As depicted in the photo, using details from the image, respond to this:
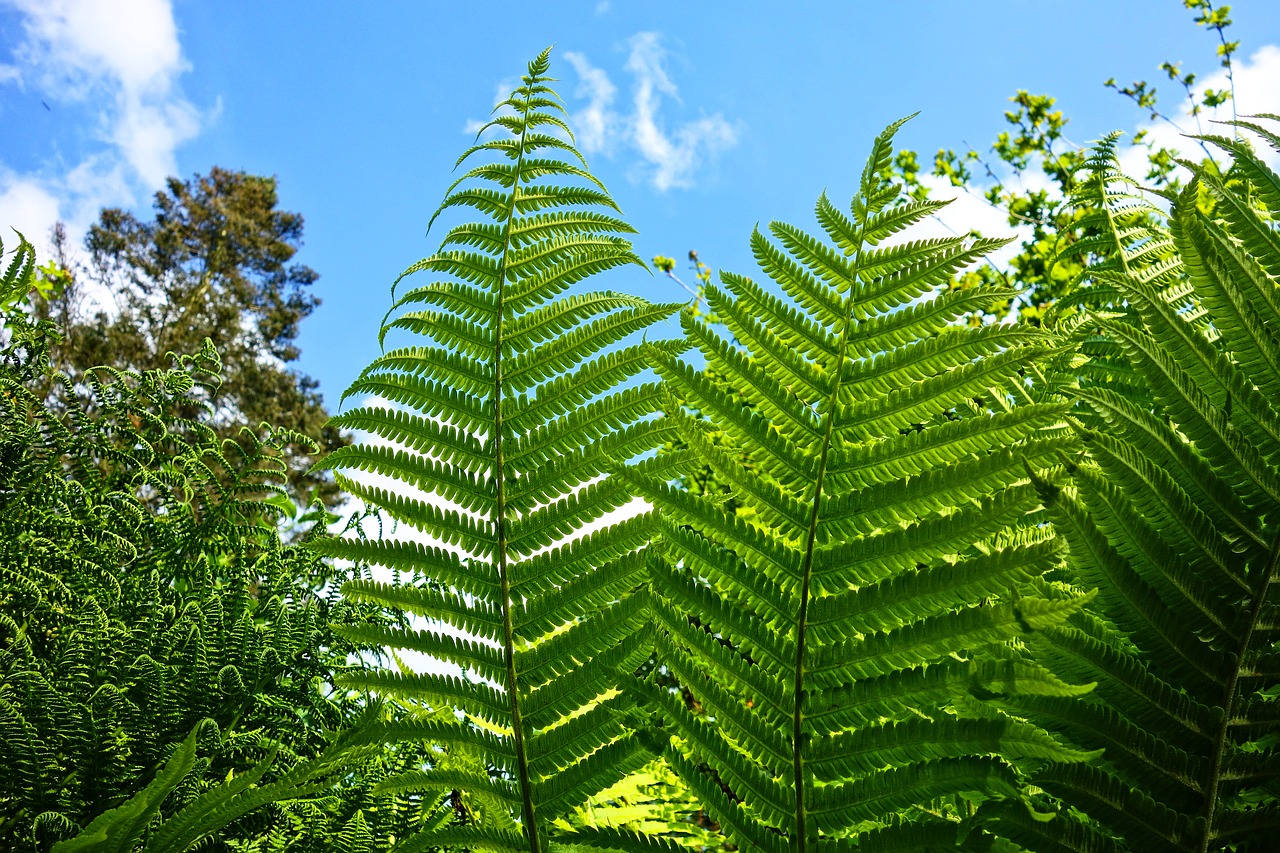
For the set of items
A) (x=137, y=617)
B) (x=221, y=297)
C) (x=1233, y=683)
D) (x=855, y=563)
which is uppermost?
(x=221, y=297)

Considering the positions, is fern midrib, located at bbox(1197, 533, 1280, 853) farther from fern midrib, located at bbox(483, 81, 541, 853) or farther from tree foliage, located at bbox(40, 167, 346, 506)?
tree foliage, located at bbox(40, 167, 346, 506)

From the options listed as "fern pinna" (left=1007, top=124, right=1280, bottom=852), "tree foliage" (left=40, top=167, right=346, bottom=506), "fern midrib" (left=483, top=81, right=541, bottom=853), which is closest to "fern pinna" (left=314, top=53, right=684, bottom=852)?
"fern midrib" (left=483, top=81, right=541, bottom=853)

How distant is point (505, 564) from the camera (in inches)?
27.0

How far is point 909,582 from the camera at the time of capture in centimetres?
53

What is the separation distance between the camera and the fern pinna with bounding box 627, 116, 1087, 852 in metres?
0.51

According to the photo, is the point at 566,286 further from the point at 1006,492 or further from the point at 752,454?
the point at 1006,492

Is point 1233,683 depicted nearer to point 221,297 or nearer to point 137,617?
point 137,617

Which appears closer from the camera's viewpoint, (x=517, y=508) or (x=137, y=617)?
(x=517, y=508)

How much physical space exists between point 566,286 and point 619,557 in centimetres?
29

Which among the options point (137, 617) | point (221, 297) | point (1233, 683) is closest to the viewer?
point (1233, 683)

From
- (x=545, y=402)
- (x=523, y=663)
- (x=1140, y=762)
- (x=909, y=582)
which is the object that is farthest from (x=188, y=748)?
(x=1140, y=762)

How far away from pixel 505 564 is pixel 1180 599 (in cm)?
47

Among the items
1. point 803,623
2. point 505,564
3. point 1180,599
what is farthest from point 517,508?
point 1180,599

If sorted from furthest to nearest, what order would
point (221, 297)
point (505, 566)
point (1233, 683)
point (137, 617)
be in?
point (221, 297)
point (137, 617)
point (505, 566)
point (1233, 683)
